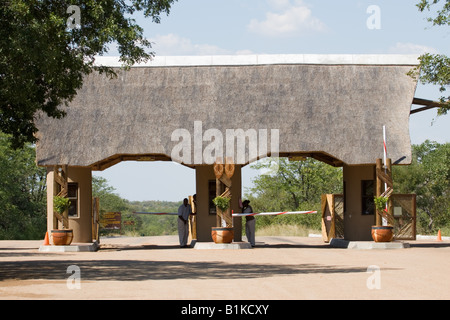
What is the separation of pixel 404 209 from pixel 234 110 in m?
8.11

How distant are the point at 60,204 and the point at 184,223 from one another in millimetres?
5007

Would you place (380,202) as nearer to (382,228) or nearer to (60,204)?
(382,228)

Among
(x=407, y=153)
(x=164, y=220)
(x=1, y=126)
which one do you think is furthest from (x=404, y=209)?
(x=164, y=220)

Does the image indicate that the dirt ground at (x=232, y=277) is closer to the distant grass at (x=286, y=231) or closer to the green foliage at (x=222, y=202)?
the green foliage at (x=222, y=202)

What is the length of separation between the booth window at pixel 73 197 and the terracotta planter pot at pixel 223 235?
5366 mm

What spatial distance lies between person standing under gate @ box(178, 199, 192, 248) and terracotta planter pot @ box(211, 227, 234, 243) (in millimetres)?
2484

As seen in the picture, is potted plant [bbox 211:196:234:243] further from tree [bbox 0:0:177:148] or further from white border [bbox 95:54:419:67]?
tree [bbox 0:0:177:148]

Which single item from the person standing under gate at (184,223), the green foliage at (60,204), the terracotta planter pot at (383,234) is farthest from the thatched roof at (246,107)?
the terracotta planter pot at (383,234)

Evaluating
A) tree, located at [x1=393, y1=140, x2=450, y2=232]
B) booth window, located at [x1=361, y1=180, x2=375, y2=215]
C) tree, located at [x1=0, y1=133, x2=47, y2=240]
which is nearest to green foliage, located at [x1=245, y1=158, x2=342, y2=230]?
tree, located at [x1=393, y1=140, x2=450, y2=232]

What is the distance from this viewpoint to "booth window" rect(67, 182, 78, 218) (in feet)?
94.7

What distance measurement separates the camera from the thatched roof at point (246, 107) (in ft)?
Result: 90.5

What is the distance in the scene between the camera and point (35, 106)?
55.4ft

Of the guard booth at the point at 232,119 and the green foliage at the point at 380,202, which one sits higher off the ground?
the guard booth at the point at 232,119

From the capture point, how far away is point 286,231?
4372 centimetres
